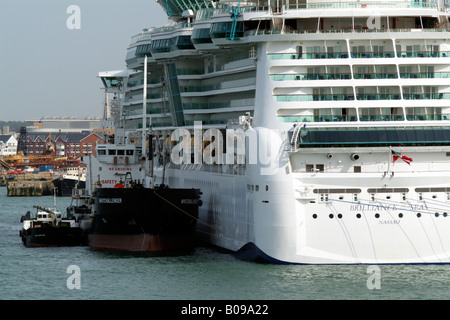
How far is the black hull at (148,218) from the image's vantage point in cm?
5034

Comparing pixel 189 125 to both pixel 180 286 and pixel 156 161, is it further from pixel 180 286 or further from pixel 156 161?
pixel 180 286

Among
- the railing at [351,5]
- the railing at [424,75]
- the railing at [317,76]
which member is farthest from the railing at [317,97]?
the railing at [351,5]

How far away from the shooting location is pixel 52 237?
57688mm

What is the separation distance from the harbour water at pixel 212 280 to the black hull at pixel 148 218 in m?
2.51

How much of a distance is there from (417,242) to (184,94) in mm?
19219

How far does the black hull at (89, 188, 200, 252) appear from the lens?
165ft

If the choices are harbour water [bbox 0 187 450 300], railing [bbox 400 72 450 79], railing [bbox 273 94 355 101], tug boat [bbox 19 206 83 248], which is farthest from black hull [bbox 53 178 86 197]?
railing [bbox 400 72 450 79]

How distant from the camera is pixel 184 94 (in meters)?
55.9

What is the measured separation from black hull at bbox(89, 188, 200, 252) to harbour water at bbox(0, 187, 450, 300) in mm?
2508

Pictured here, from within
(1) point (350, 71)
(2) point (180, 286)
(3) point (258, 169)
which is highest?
(1) point (350, 71)

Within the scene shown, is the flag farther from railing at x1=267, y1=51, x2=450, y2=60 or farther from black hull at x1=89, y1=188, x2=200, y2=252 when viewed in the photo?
black hull at x1=89, y1=188, x2=200, y2=252

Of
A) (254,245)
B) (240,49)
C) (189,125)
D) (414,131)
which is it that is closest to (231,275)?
(254,245)

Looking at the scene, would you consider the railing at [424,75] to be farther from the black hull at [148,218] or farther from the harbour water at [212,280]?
the black hull at [148,218]

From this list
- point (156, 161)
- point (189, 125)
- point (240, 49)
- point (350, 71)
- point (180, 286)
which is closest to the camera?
point (180, 286)
